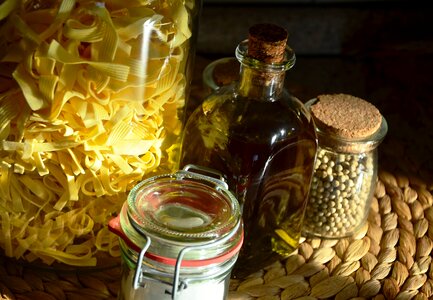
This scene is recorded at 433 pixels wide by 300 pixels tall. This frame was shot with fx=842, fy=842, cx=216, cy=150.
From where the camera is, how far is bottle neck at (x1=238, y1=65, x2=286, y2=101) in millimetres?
726

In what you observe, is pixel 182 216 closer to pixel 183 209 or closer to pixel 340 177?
pixel 183 209

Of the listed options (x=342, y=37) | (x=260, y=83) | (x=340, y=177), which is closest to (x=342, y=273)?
(x=340, y=177)

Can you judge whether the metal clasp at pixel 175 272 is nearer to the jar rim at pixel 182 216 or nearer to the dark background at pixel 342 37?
the jar rim at pixel 182 216

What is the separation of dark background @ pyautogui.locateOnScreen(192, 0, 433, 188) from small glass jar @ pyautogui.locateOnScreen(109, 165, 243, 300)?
0.60 m

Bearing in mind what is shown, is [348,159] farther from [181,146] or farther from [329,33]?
[329,33]

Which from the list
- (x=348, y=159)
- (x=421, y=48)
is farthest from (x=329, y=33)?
(x=348, y=159)

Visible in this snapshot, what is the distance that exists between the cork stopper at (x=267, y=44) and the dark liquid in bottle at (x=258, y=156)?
5 centimetres

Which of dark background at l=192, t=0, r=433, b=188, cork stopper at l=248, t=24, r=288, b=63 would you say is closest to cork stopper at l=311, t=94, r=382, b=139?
cork stopper at l=248, t=24, r=288, b=63

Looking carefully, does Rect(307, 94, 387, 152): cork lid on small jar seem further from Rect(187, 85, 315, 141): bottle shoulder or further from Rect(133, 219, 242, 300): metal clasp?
Rect(133, 219, 242, 300): metal clasp

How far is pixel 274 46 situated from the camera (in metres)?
0.70

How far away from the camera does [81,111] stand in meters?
0.67

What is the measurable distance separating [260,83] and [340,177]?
0.14 meters

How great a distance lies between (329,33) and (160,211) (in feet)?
2.65

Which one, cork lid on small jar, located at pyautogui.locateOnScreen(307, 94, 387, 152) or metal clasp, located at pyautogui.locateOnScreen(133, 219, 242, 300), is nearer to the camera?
metal clasp, located at pyautogui.locateOnScreen(133, 219, 242, 300)
